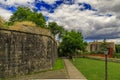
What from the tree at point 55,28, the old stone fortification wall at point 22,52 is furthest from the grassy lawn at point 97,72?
the tree at point 55,28

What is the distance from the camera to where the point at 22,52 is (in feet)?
55.0

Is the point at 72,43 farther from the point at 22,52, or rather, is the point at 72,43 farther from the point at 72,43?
the point at 22,52

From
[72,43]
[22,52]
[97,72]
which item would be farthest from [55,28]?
[22,52]

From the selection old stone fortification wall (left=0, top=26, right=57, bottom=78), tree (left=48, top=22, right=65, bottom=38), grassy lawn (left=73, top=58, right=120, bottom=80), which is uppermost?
tree (left=48, top=22, right=65, bottom=38)

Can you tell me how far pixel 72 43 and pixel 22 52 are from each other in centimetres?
4138

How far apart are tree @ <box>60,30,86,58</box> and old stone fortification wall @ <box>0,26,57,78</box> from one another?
1425 inches

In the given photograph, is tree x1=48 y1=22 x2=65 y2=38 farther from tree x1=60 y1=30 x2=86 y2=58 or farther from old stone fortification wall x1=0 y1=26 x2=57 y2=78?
old stone fortification wall x1=0 y1=26 x2=57 y2=78

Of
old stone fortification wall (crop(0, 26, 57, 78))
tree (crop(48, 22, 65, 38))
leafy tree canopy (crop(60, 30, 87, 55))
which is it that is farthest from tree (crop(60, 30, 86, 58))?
old stone fortification wall (crop(0, 26, 57, 78))

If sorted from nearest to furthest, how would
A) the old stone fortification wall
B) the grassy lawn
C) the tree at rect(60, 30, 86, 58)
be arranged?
the old stone fortification wall, the grassy lawn, the tree at rect(60, 30, 86, 58)

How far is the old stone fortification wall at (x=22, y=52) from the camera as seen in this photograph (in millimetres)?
14770

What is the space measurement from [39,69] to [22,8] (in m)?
28.7

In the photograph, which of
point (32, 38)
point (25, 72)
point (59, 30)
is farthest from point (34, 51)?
point (59, 30)

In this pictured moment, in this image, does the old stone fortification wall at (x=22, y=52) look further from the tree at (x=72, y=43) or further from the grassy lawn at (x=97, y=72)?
the tree at (x=72, y=43)

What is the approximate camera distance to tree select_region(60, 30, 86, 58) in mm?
57719
